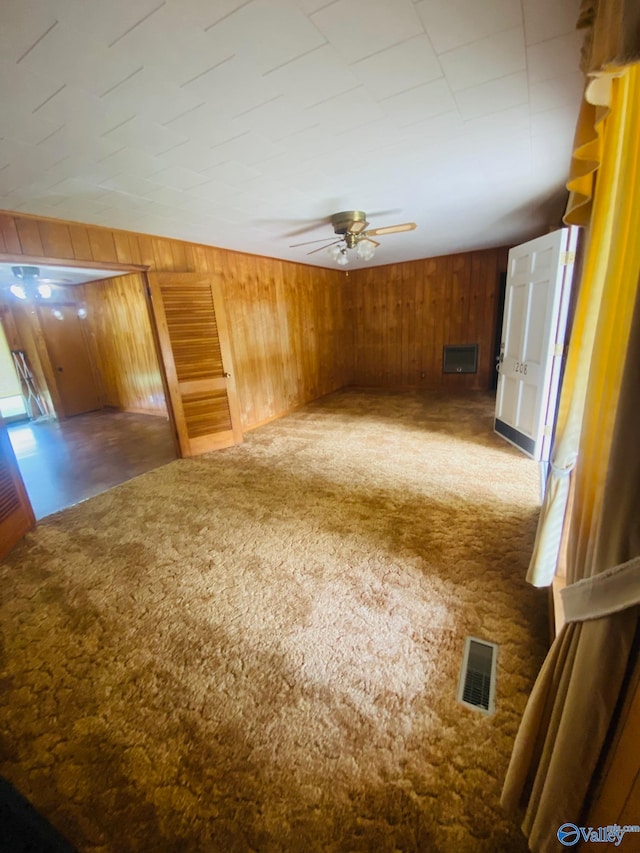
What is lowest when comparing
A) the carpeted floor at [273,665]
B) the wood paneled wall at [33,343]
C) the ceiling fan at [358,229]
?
the carpeted floor at [273,665]

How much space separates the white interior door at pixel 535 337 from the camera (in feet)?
9.20

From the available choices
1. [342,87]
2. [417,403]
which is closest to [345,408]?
[417,403]

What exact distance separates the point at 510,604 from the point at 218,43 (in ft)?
8.52

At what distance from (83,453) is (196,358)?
2.06 metres

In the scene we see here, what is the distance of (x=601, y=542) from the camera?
0.68 meters

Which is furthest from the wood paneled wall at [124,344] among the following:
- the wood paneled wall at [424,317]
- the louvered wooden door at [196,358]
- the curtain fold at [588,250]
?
the curtain fold at [588,250]

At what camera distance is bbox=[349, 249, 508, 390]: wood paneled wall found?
5.56 meters

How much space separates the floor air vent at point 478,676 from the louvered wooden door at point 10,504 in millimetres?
2882

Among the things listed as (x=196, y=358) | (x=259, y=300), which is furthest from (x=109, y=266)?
(x=259, y=300)

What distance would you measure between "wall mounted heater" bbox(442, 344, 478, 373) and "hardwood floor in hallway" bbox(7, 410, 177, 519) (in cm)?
471

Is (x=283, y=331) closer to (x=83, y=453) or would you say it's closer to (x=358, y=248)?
(x=358, y=248)

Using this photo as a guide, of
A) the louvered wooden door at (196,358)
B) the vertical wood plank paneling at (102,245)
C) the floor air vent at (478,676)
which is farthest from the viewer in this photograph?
the louvered wooden door at (196,358)

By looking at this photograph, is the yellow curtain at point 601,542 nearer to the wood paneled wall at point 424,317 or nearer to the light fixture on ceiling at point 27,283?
the wood paneled wall at point 424,317

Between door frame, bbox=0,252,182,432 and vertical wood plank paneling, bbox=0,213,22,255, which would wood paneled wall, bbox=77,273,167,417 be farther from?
vertical wood plank paneling, bbox=0,213,22,255
